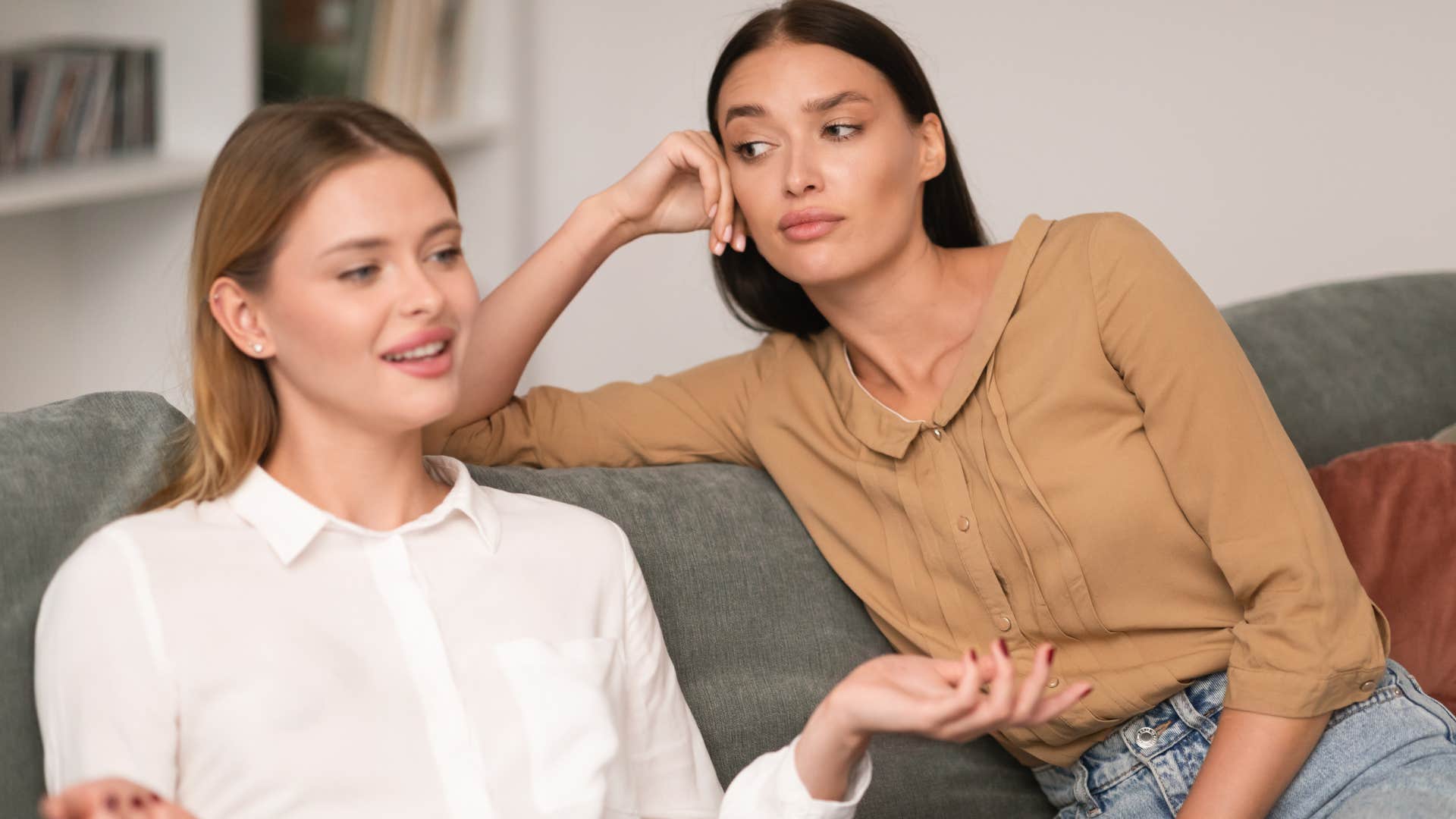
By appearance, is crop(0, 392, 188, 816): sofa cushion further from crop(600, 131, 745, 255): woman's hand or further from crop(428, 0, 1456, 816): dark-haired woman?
crop(600, 131, 745, 255): woman's hand

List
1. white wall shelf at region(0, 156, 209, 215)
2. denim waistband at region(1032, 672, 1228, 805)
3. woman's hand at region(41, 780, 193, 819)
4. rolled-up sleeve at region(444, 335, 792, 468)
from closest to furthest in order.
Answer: woman's hand at region(41, 780, 193, 819) → denim waistband at region(1032, 672, 1228, 805) → rolled-up sleeve at region(444, 335, 792, 468) → white wall shelf at region(0, 156, 209, 215)

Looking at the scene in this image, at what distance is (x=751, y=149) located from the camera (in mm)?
1754

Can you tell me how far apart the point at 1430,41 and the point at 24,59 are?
2.68m

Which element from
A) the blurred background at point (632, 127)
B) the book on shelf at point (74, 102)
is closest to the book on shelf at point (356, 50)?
the blurred background at point (632, 127)

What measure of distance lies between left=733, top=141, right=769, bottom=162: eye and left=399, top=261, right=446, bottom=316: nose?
56 centimetres

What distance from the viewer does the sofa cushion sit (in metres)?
1.26

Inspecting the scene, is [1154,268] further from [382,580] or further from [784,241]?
[382,580]

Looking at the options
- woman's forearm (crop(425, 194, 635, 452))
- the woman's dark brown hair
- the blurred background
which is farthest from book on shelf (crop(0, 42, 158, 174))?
the woman's dark brown hair

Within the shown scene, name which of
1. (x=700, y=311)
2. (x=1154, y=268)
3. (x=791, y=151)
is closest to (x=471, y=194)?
(x=700, y=311)

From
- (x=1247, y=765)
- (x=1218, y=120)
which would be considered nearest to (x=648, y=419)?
(x=1247, y=765)

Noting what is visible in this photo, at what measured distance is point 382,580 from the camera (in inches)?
52.8

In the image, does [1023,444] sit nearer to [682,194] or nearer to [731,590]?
[731,590]

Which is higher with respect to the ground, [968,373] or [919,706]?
[968,373]

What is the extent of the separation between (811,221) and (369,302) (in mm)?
579
